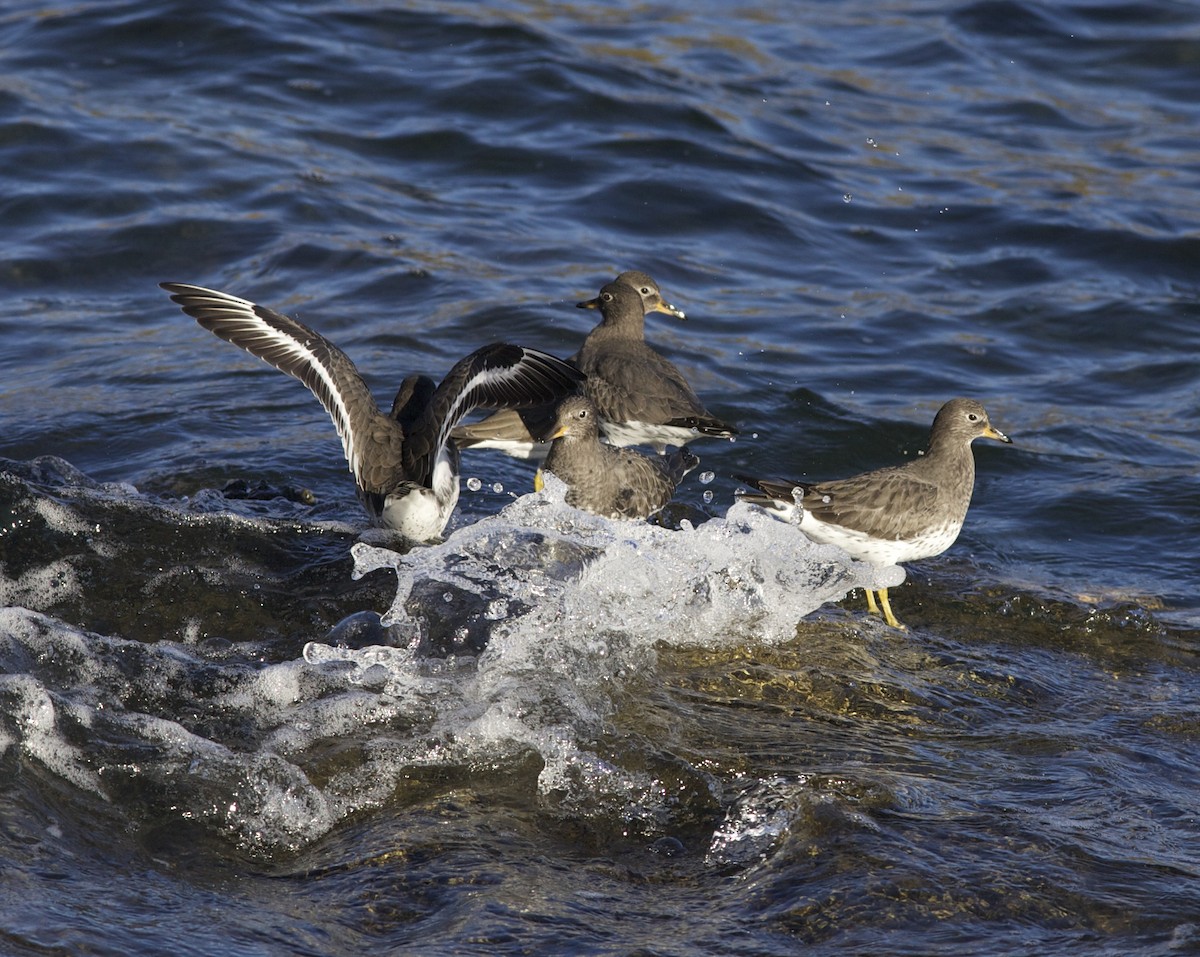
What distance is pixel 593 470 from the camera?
734cm

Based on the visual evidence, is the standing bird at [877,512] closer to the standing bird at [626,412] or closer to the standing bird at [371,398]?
the standing bird at [626,412]

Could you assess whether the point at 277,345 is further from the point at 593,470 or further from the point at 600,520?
the point at 600,520

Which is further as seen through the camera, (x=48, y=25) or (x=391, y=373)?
(x=48, y=25)

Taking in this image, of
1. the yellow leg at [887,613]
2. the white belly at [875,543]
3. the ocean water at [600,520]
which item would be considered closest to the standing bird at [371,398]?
the ocean water at [600,520]

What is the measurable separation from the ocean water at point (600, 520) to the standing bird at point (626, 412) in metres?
0.33

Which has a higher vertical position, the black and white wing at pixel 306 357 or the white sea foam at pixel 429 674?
the black and white wing at pixel 306 357

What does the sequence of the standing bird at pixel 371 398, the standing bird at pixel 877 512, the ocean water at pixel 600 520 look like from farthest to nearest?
the standing bird at pixel 371 398 → the standing bird at pixel 877 512 → the ocean water at pixel 600 520

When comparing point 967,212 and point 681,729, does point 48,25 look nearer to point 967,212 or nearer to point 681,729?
point 967,212

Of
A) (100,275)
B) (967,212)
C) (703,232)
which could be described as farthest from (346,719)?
(967,212)

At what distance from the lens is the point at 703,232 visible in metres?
12.5

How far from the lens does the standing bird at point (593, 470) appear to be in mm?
7258

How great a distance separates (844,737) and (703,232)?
776cm

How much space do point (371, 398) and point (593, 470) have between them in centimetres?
121

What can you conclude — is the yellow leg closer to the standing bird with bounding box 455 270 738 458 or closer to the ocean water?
the ocean water
